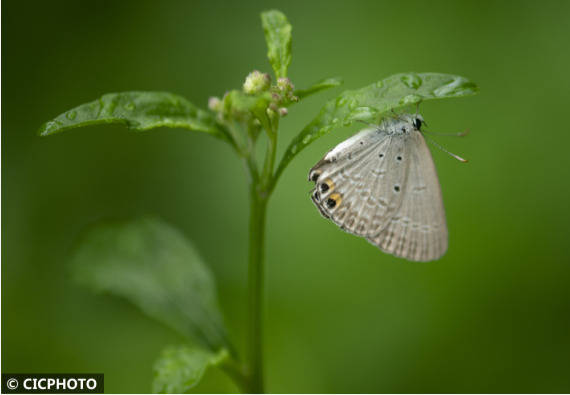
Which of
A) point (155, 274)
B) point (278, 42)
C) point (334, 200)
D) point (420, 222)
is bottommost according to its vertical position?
point (155, 274)

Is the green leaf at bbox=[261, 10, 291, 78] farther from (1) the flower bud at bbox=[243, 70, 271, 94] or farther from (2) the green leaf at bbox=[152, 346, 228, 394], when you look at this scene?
(2) the green leaf at bbox=[152, 346, 228, 394]

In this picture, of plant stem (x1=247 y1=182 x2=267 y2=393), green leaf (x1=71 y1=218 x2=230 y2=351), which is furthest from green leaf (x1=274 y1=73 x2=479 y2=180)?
green leaf (x1=71 y1=218 x2=230 y2=351)

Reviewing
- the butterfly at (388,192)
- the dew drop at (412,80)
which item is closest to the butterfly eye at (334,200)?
the butterfly at (388,192)

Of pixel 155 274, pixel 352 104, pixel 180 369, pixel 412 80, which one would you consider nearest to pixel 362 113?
pixel 352 104

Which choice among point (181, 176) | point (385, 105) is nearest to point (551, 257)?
point (385, 105)

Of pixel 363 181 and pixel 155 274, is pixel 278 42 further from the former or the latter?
pixel 155 274

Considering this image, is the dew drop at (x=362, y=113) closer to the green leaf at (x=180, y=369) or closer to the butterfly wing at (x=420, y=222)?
the butterfly wing at (x=420, y=222)
